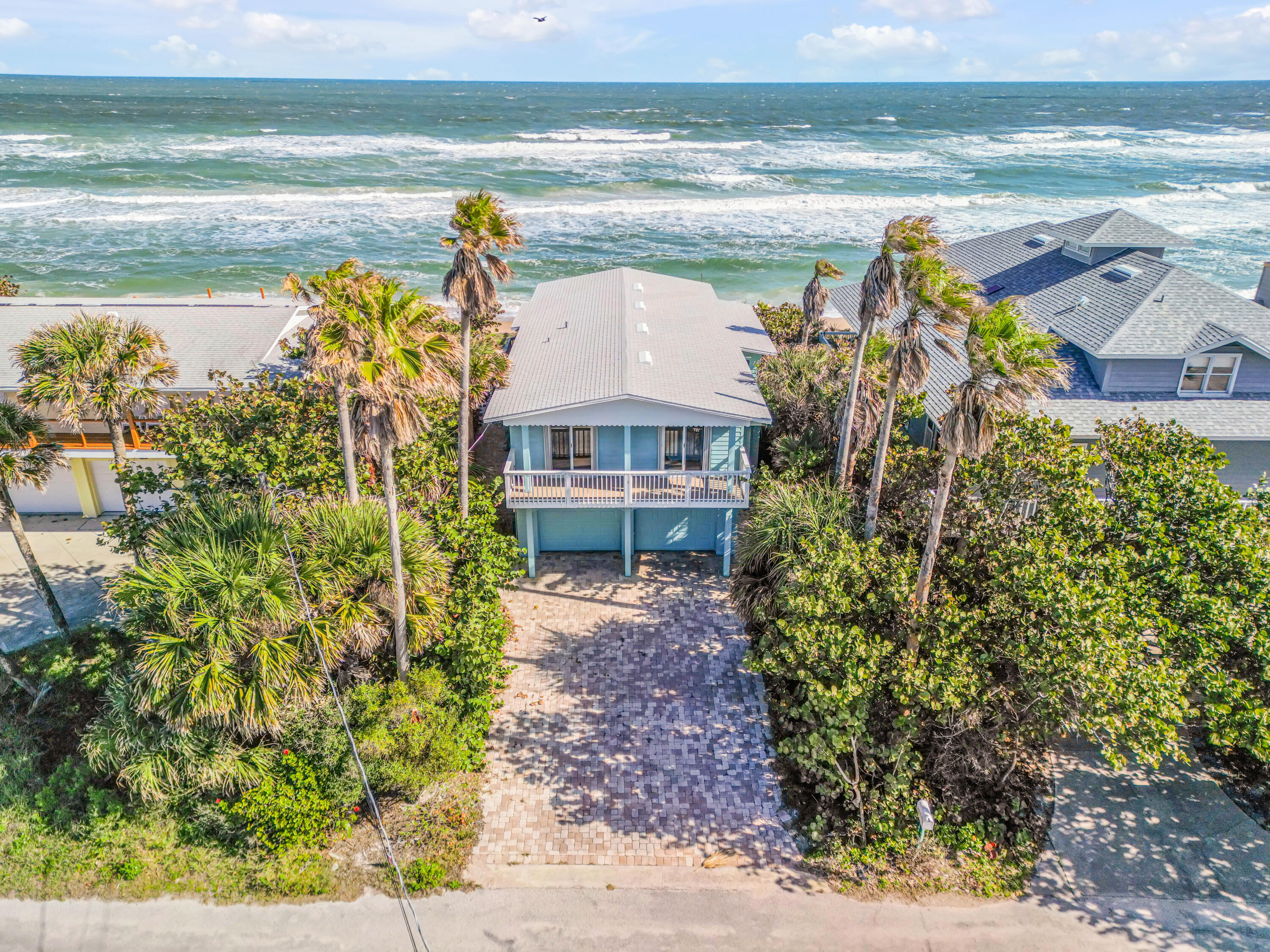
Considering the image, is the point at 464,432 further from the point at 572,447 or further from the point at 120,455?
the point at 120,455

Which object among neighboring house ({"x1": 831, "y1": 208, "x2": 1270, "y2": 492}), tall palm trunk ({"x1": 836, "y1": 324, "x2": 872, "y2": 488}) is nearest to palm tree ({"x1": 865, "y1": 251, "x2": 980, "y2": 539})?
tall palm trunk ({"x1": 836, "y1": 324, "x2": 872, "y2": 488})

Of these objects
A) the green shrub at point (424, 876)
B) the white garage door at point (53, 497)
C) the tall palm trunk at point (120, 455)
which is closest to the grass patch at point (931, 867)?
the green shrub at point (424, 876)

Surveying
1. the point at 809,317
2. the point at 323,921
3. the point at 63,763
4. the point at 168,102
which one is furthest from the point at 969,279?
the point at 168,102

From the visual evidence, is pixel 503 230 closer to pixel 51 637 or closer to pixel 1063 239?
pixel 51 637

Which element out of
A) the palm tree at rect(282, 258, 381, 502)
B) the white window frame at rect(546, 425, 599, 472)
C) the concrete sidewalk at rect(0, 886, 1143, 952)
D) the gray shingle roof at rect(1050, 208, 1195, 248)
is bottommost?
the concrete sidewalk at rect(0, 886, 1143, 952)

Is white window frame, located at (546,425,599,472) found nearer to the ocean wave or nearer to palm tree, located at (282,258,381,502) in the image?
palm tree, located at (282,258,381,502)

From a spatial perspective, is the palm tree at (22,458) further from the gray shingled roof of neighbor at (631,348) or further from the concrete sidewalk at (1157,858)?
the concrete sidewalk at (1157,858)

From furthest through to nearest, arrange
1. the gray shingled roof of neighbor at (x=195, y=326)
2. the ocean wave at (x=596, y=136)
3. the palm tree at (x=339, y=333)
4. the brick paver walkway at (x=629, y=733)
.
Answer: the ocean wave at (x=596, y=136), the gray shingled roof of neighbor at (x=195, y=326), the brick paver walkway at (x=629, y=733), the palm tree at (x=339, y=333)

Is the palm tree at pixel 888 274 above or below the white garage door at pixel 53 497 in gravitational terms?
above
